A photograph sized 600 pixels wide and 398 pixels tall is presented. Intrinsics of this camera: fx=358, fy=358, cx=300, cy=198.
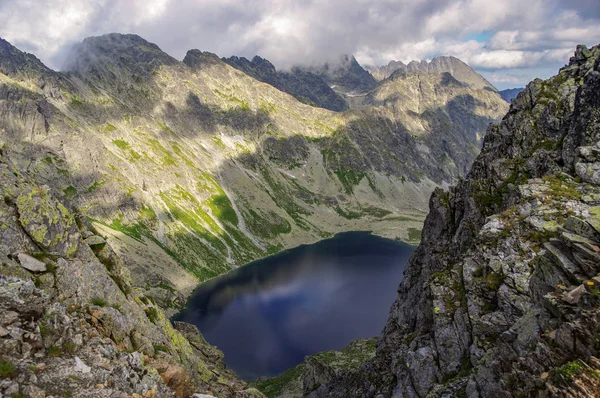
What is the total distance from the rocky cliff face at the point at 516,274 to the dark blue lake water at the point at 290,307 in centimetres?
4217

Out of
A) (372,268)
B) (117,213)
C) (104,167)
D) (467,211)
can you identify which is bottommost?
(372,268)

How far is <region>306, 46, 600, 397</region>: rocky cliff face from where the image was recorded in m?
16.2

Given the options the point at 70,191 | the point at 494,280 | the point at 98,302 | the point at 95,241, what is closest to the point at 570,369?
the point at 494,280

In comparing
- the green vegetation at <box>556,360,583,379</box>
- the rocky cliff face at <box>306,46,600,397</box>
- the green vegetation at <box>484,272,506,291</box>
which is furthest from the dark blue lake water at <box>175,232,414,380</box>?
the green vegetation at <box>556,360,583,379</box>

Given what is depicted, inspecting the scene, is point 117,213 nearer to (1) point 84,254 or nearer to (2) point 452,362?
(1) point 84,254

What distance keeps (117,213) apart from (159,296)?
58.6 m

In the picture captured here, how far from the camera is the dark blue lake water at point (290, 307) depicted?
318ft

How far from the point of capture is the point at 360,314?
11625cm

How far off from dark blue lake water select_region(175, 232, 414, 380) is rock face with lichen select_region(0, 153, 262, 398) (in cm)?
6987

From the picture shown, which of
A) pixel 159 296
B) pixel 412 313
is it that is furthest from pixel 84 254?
pixel 159 296

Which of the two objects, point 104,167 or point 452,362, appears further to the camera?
point 104,167

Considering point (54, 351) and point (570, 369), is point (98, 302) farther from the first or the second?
point (570, 369)

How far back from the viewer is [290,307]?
12369 cm

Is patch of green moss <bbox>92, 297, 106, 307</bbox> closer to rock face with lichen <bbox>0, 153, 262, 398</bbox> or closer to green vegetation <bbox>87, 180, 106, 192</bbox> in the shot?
rock face with lichen <bbox>0, 153, 262, 398</bbox>
